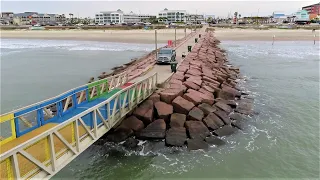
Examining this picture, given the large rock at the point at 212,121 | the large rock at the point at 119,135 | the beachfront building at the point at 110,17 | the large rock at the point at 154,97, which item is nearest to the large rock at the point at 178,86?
the large rock at the point at 154,97

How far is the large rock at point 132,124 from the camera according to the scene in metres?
13.7

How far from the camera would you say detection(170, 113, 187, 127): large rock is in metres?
14.0

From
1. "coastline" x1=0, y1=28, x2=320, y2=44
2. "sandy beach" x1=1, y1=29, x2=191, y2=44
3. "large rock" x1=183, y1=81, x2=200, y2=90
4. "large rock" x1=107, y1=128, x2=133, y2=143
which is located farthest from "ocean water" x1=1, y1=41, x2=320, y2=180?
"sandy beach" x1=1, y1=29, x2=191, y2=44

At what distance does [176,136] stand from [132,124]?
7.35 ft

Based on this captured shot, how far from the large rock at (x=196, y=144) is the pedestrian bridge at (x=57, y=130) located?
3214mm

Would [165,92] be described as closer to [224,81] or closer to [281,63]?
[224,81]

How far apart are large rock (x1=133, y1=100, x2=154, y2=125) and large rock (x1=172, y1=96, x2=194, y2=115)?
128 centimetres

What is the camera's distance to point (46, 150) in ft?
25.3

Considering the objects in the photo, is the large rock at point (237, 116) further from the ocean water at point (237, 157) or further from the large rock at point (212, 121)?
the large rock at point (212, 121)

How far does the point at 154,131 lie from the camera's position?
44.4 feet

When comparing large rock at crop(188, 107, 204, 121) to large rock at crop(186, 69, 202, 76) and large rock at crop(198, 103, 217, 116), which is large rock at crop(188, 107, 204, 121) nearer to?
large rock at crop(198, 103, 217, 116)

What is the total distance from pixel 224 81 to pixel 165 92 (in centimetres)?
840

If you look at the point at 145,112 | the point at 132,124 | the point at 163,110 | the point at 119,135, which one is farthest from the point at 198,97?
the point at 119,135

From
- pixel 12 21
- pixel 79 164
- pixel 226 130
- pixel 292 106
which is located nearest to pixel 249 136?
pixel 226 130
